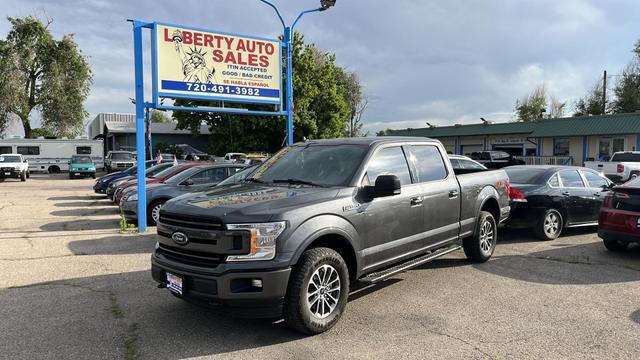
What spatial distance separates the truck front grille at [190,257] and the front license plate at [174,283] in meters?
0.15

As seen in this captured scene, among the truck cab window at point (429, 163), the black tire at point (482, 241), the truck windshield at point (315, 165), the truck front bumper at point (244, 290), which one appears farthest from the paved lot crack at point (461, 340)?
the black tire at point (482, 241)

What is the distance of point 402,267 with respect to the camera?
→ 5234 mm

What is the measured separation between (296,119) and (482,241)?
2698cm

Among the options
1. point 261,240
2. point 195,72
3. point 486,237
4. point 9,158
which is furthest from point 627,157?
point 9,158

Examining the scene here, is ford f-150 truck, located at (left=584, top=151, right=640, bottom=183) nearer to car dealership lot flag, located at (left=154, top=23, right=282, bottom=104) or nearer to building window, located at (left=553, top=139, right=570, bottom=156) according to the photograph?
building window, located at (left=553, top=139, right=570, bottom=156)

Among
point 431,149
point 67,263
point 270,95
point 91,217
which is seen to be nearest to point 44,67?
point 91,217

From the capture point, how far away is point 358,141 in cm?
557

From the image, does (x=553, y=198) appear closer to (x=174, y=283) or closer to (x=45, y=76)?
(x=174, y=283)

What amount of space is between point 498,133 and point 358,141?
35640mm

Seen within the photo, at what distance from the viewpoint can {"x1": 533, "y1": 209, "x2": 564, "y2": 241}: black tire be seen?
8.67 m

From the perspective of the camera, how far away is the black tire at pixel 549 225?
28.5ft

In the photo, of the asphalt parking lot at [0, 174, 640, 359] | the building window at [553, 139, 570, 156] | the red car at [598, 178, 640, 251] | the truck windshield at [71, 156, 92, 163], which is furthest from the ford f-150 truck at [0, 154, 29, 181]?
the building window at [553, 139, 570, 156]

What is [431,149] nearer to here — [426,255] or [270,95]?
[426,255]

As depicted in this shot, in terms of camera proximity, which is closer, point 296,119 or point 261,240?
point 261,240
